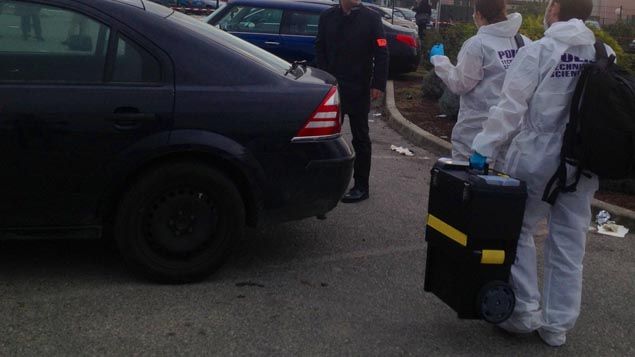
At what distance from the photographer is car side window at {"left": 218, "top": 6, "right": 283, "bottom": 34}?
478 inches

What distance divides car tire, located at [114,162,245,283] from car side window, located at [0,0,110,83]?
0.67 m

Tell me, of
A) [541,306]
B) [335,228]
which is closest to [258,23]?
[335,228]

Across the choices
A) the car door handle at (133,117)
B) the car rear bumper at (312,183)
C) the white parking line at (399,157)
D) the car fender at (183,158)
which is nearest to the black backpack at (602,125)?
the car rear bumper at (312,183)

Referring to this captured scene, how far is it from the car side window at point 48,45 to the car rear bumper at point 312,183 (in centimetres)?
118

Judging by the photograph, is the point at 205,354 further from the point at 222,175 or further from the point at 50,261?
Result: the point at 50,261

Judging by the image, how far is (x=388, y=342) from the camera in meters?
4.00

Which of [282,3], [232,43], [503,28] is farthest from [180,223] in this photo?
[282,3]

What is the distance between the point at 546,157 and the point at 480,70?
121 cm

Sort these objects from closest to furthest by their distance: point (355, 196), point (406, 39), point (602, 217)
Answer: point (602, 217)
point (355, 196)
point (406, 39)

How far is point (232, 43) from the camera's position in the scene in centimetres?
490

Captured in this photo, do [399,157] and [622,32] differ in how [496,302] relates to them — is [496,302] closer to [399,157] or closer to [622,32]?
[399,157]

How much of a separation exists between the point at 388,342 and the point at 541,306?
96 centimetres

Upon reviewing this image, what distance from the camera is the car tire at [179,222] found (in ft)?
14.5

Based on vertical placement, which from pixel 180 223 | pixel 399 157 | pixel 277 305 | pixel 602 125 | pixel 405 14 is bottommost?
pixel 405 14
